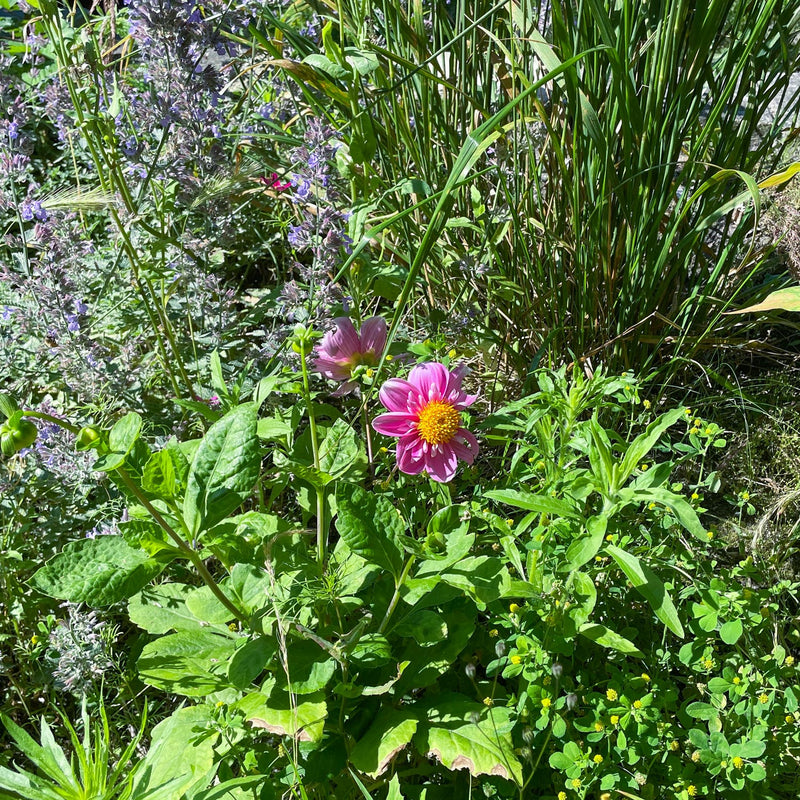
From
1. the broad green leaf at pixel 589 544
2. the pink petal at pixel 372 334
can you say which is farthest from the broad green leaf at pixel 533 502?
the pink petal at pixel 372 334

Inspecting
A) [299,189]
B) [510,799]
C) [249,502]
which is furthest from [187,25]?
[510,799]

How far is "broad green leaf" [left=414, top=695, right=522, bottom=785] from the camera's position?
1.23 meters

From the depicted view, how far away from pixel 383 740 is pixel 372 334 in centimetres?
73

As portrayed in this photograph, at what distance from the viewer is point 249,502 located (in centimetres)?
187

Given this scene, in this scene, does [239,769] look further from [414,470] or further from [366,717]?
[414,470]

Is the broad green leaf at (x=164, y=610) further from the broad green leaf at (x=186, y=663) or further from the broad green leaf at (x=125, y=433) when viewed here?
the broad green leaf at (x=125, y=433)

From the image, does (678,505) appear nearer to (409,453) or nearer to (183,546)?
(409,453)

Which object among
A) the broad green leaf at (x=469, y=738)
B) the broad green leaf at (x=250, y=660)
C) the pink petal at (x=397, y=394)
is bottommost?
the broad green leaf at (x=469, y=738)

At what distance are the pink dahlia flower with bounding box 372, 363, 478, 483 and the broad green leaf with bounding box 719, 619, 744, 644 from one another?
0.50 m

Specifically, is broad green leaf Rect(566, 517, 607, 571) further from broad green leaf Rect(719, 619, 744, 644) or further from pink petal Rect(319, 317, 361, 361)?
pink petal Rect(319, 317, 361, 361)

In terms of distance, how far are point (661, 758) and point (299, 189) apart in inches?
47.4

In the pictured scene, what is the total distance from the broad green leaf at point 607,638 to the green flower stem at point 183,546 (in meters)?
0.54

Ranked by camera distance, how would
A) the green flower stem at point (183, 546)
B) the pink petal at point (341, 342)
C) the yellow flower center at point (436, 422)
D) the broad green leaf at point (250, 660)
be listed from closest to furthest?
1. the green flower stem at point (183, 546)
2. the broad green leaf at point (250, 660)
3. the yellow flower center at point (436, 422)
4. the pink petal at point (341, 342)

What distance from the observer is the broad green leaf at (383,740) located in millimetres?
1239
